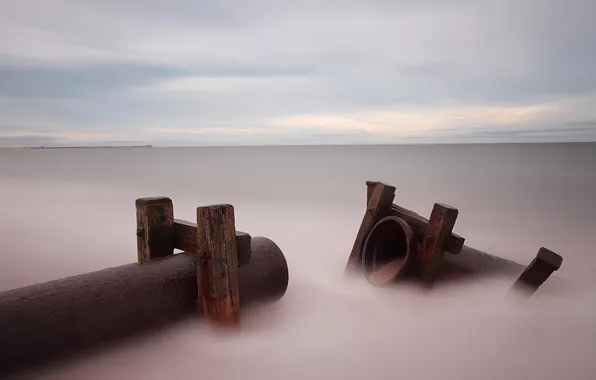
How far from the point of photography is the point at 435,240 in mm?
4344

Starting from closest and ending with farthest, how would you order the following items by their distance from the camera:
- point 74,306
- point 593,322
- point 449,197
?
1. point 74,306
2. point 593,322
3. point 449,197

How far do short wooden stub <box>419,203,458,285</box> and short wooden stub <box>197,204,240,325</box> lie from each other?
2038 millimetres

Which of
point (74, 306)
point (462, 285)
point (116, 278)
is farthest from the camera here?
point (462, 285)

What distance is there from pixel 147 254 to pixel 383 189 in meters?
2.62

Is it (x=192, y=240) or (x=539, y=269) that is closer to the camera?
(x=192, y=240)

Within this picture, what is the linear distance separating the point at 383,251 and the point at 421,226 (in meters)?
0.86

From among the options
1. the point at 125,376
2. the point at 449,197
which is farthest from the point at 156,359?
the point at 449,197

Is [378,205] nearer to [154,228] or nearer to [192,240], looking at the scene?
[192,240]

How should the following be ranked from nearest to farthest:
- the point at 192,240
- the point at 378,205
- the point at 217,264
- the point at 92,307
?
the point at 92,307 < the point at 217,264 < the point at 192,240 < the point at 378,205

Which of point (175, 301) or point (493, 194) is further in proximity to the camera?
point (493, 194)

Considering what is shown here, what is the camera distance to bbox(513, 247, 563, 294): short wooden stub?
4.38m

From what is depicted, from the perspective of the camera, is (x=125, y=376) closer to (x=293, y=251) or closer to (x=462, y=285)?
(x=462, y=285)

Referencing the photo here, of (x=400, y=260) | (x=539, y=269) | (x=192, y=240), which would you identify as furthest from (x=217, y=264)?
(x=539, y=269)

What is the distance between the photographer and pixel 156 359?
340 centimetres
